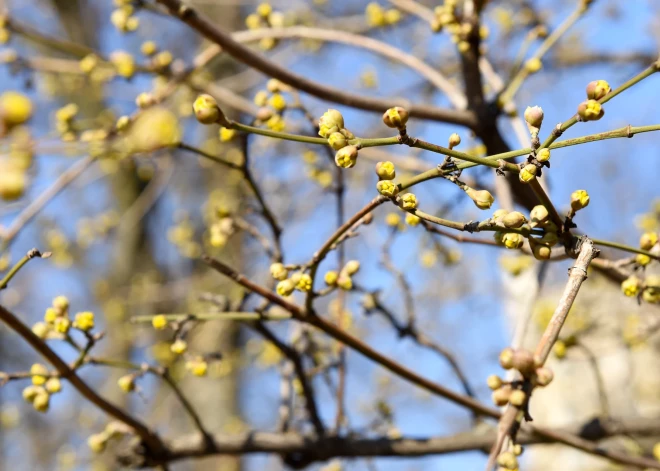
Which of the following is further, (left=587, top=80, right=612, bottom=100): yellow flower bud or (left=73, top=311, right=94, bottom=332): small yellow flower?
(left=73, top=311, right=94, bottom=332): small yellow flower

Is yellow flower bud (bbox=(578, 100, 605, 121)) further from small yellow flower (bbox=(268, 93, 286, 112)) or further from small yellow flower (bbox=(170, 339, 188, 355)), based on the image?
small yellow flower (bbox=(170, 339, 188, 355))

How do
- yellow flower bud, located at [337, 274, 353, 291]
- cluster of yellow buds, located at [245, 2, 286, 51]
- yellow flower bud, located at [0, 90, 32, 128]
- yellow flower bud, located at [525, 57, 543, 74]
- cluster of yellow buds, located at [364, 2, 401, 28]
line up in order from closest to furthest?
1. yellow flower bud, located at [0, 90, 32, 128]
2. yellow flower bud, located at [337, 274, 353, 291]
3. yellow flower bud, located at [525, 57, 543, 74]
4. cluster of yellow buds, located at [245, 2, 286, 51]
5. cluster of yellow buds, located at [364, 2, 401, 28]

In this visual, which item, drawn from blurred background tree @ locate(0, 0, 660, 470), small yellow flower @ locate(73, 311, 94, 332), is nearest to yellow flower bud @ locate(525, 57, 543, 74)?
blurred background tree @ locate(0, 0, 660, 470)

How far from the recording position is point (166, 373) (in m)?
1.36

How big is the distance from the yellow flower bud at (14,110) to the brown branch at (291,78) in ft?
3.66

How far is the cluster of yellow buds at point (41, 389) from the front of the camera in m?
1.24

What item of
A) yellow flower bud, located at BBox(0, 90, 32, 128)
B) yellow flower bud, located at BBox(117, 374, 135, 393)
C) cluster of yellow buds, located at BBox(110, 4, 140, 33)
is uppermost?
cluster of yellow buds, located at BBox(110, 4, 140, 33)

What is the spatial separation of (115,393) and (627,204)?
5.62 metres

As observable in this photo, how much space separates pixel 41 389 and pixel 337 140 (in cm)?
88

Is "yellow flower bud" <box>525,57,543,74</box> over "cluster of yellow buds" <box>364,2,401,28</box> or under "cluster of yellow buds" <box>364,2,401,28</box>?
under

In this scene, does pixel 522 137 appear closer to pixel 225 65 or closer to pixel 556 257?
pixel 556 257

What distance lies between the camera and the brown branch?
1.50 m

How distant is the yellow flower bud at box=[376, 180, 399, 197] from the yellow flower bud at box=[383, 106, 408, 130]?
0.25 feet

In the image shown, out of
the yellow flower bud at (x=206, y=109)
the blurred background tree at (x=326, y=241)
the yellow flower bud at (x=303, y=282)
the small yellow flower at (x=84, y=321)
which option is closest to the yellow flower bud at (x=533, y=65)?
the blurred background tree at (x=326, y=241)
